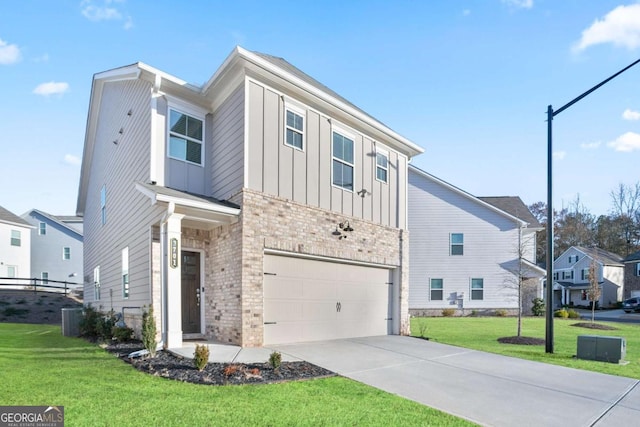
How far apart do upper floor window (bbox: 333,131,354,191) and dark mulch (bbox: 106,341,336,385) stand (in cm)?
567

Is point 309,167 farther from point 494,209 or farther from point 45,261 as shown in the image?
point 45,261

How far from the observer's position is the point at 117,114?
13.4 meters

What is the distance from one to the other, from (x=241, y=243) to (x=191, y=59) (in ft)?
22.5

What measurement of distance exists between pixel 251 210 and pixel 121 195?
19.8ft

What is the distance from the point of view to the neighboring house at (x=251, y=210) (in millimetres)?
8922

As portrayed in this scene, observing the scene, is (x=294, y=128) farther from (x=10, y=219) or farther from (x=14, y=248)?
(x=14, y=248)

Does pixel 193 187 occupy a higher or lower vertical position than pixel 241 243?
higher

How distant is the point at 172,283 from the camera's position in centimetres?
814

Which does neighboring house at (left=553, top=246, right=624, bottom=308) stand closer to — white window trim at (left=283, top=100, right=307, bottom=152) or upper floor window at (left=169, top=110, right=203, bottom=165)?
white window trim at (left=283, top=100, right=307, bottom=152)

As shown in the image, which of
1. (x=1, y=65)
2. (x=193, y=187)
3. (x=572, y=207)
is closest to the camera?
(x=193, y=187)

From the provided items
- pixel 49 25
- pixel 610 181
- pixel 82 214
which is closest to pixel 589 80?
pixel 49 25

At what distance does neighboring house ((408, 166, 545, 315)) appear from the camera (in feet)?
76.5

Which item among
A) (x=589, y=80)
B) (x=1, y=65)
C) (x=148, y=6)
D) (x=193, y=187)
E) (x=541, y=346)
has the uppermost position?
(x=148, y=6)

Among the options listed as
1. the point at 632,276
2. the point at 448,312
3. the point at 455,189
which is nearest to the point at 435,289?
the point at 448,312
